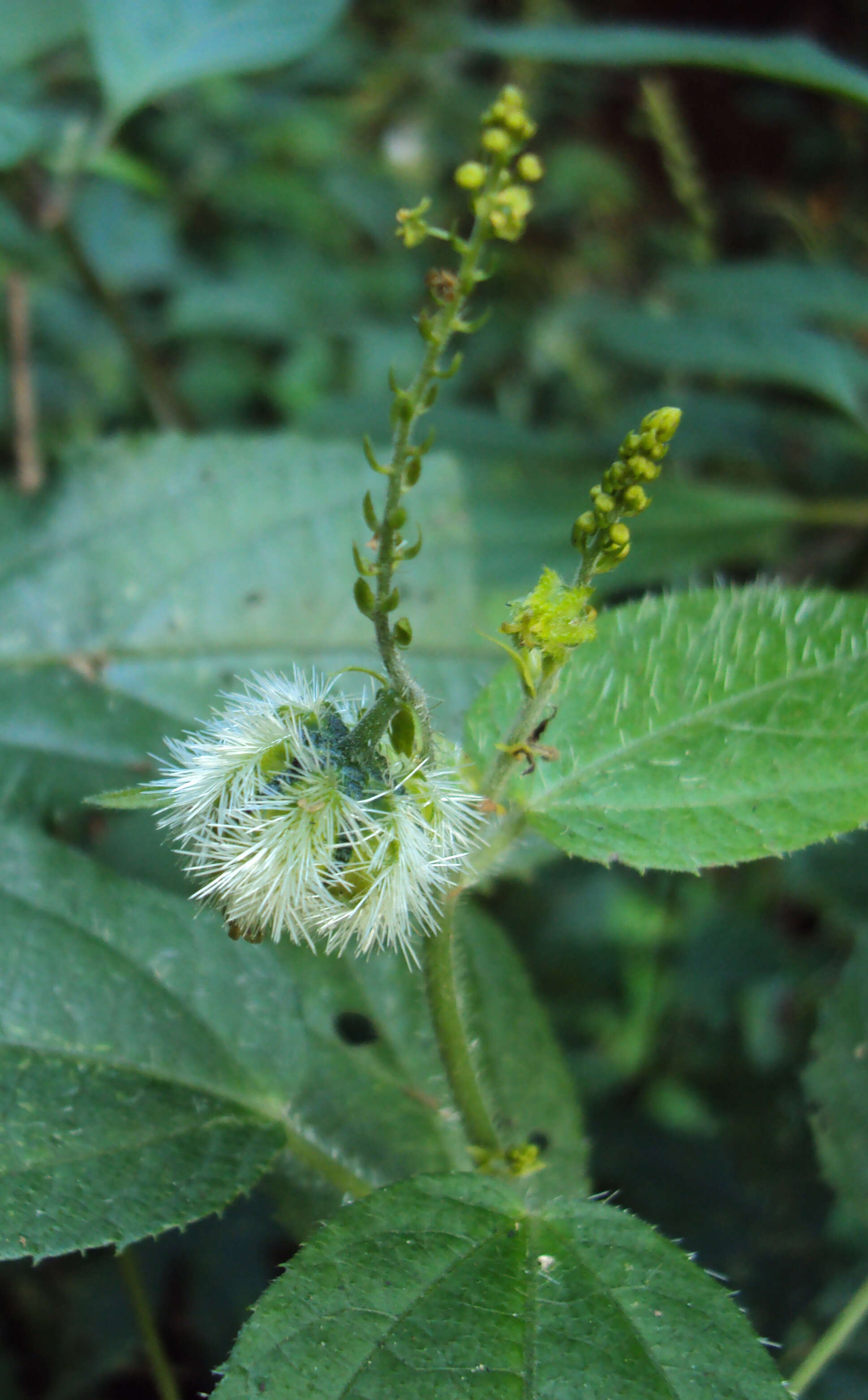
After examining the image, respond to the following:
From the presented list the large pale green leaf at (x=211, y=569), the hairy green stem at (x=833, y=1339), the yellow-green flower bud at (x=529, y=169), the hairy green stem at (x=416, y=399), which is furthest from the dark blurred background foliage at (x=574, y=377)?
the yellow-green flower bud at (x=529, y=169)

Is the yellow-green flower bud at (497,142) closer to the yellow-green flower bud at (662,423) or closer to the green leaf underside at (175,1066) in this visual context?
the yellow-green flower bud at (662,423)

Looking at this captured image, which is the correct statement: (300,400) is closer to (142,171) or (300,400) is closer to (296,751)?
(142,171)

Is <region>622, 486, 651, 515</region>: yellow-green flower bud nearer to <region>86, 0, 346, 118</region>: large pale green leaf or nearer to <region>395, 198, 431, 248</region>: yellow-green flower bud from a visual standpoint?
<region>395, 198, 431, 248</region>: yellow-green flower bud

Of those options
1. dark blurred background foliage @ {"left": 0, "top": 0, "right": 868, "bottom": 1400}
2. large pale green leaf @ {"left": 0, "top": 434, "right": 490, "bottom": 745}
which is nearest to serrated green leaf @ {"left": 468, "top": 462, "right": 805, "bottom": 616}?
dark blurred background foliage @ {"left": 0, "top": 0, "right": 868, "bottom": 1400}

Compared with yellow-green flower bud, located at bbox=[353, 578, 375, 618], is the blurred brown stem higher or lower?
higher

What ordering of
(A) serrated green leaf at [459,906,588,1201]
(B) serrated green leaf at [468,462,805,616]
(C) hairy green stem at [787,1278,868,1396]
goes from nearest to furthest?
1. (C) hairy green stem at [787,1278,868,1396]
2. (A) serrated green leaf at [459,906,588,1201]
3. (B) serrated green leaf at [468,462,805,616]

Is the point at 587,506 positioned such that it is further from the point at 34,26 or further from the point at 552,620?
the point at 34,26
